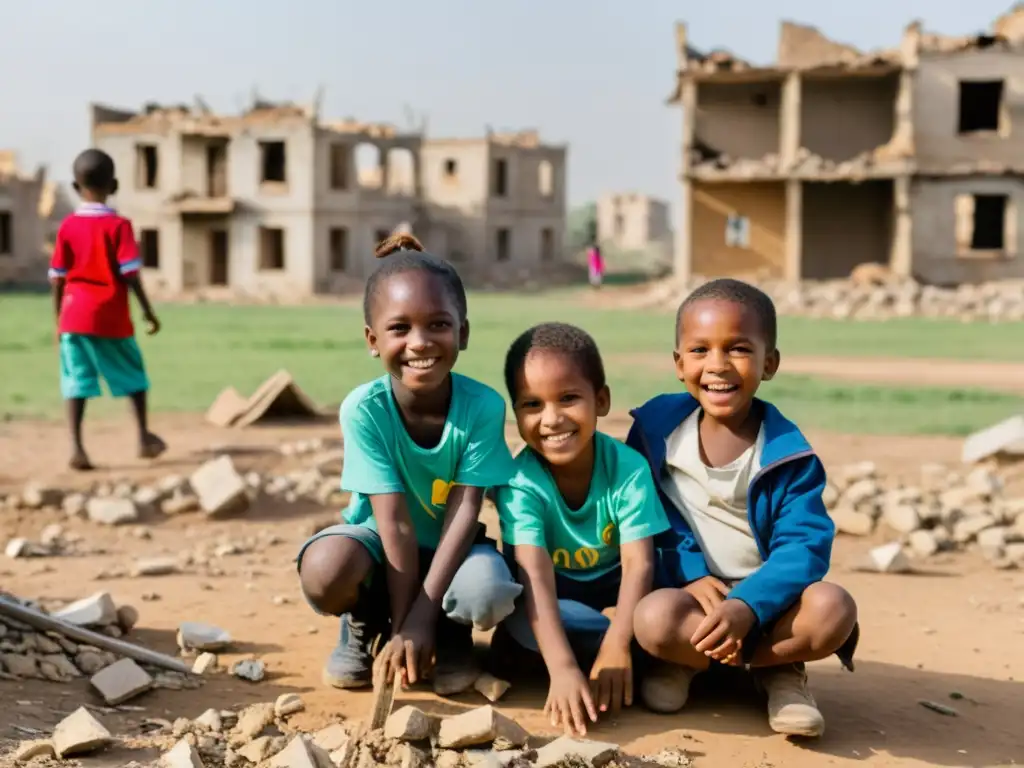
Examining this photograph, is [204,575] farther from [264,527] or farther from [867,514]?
[867,514]

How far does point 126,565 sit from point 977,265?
86.6 feet

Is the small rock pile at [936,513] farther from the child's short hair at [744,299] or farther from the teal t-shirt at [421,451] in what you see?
the teal t-shirt at [421,451]

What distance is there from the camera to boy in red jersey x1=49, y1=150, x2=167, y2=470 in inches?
294

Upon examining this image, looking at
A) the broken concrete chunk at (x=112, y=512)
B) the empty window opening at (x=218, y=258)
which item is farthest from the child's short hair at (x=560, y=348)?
the empty window opening at (x=218, y=258)

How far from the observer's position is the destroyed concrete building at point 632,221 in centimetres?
5781

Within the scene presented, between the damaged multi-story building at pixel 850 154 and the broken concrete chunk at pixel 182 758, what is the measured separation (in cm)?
2684

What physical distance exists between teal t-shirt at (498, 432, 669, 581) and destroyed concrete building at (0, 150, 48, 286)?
3764cm

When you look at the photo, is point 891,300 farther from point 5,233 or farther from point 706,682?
point 5,233

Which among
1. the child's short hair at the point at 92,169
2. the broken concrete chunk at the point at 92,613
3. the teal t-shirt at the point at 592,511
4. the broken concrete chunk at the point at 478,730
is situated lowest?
the broken concrete chunk at the point at 92,613

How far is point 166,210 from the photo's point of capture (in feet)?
125

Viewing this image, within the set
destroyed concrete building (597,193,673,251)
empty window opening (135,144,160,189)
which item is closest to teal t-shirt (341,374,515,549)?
empty window opening (135,144,160,189)

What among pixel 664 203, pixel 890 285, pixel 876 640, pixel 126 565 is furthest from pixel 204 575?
pixel 664 203

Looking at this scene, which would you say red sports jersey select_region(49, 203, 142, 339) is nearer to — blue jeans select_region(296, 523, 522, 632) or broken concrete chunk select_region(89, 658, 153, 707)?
broken concrete chunk select_region(89, 658, 153, 707)

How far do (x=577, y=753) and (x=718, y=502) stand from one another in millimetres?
948
